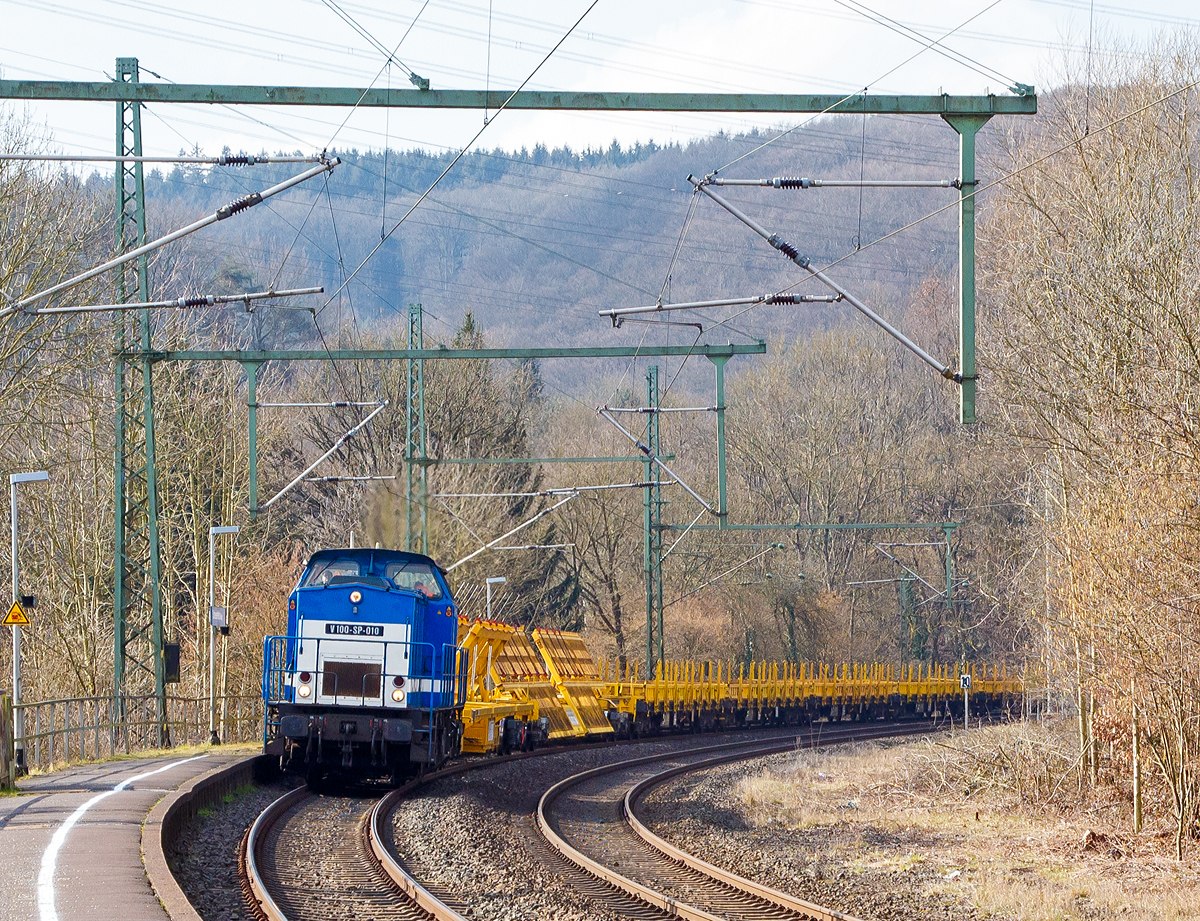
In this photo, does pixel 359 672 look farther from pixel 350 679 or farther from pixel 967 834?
pixel 967 834

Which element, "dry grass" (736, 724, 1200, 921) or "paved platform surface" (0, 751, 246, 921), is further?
"dry grass" (736, 724, 1200, 921)

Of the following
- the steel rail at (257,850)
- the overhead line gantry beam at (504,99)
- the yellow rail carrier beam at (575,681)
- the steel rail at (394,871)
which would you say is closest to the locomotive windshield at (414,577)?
the steel rail at (257,850)

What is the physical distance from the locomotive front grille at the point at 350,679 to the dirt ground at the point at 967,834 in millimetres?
4954

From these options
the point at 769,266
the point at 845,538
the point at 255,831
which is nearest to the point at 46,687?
the point at 255,831

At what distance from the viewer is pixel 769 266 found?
153m

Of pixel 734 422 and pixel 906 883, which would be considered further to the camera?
pixel 734 422

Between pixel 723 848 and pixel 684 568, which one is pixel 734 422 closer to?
pixel 684 568

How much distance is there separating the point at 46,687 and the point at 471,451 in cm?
1908

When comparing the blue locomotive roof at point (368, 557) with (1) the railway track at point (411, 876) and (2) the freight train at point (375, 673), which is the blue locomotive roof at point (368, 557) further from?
(1) the railway track at point (411, 876)

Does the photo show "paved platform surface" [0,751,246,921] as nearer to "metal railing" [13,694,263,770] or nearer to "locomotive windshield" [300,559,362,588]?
"metal railing" [13,694,263,770]

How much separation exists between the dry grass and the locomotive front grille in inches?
227

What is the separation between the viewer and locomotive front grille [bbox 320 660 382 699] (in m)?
19.5

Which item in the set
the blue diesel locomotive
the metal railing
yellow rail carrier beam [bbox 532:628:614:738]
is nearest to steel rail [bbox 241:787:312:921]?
the blue diesel locomotive

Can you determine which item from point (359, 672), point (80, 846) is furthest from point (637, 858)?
point (359, 672)
